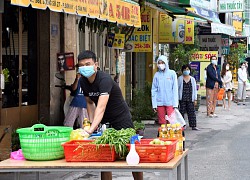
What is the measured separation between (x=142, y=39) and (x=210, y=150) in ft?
21.2

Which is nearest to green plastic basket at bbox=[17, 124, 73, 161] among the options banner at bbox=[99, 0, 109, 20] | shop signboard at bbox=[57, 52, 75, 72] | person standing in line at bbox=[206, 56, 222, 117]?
banner at bbox=[99, 0, 109, 20]

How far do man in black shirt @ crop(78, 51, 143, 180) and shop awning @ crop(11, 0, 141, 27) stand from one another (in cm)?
137

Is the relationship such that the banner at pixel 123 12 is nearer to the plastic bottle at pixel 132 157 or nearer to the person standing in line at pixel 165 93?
the person standing in line at pixel 165 93

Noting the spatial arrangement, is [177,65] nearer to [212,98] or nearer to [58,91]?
[212,98]

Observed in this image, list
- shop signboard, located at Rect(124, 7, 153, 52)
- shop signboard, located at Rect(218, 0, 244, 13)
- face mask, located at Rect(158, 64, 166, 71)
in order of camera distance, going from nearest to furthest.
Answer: face mask, located at Rect(158, 64, 166, 71), shop signboard, located at Rect(124, 7, 153, 52), shop signboard, located at Rect(218, 0, 244, 13)

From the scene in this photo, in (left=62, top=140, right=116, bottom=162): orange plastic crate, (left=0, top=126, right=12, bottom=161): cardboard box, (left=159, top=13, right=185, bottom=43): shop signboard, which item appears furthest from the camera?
(left=159, top=13, right=185, bottom=43): shop signboard

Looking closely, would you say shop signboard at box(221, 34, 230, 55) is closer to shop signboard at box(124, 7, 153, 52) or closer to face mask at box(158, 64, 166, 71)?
shop signboard at box(124, 7, 153, 52)

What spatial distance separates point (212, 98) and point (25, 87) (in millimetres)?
8992

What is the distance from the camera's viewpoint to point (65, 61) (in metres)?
14.8

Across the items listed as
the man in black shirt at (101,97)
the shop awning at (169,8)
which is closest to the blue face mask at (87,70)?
the man in black shirt at (101,97)

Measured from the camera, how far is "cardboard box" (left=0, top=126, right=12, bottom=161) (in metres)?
9.37

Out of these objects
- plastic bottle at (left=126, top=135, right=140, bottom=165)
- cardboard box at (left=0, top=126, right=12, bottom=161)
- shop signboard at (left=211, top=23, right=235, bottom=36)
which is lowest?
cardboard box at (left=0, top=126, right=12, bottom=161)

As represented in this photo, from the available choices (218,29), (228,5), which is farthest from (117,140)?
(228,5)

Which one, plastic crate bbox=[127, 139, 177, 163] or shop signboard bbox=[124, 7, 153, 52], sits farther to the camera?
shop signboard bbox=[124, 7, 153, 52]
